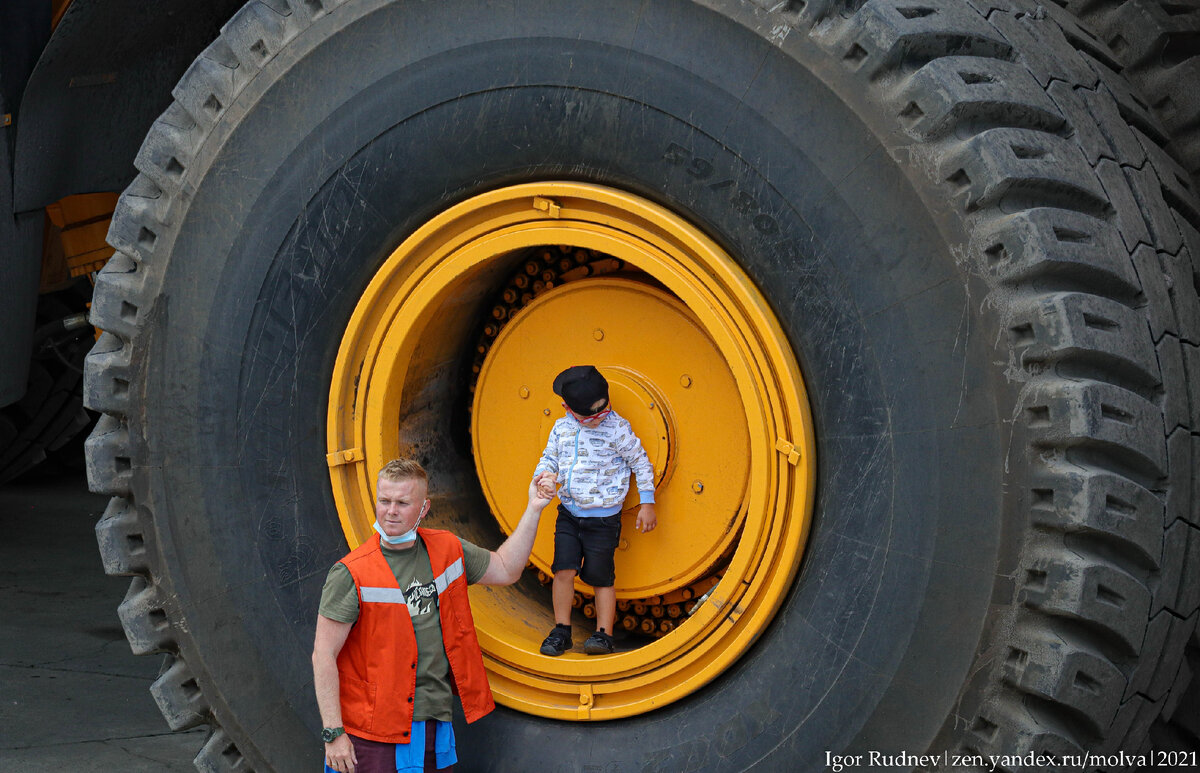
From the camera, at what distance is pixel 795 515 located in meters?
2.78

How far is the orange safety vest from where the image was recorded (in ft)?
9.98

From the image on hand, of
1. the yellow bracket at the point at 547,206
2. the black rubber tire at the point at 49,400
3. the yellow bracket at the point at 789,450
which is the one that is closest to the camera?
the yellow bracket at the point at 789,450

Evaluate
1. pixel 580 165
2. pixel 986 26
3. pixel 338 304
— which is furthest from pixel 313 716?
pixel 986 26

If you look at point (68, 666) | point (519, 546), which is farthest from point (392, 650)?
point (68, 666)

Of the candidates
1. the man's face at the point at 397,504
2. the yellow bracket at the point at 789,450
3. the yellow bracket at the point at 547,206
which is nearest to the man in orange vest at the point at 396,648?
the man's face at the point at 397,504

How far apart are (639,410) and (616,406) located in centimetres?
7

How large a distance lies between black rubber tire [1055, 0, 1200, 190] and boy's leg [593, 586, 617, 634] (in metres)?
1.93

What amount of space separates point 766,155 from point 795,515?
833 millimetres

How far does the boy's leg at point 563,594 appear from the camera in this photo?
3342 millimetres

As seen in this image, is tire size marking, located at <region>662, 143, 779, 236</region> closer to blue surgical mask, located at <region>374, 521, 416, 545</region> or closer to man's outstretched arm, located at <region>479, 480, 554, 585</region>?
man's outstretched arm, located at <region>479, 480, 554, 585</region>

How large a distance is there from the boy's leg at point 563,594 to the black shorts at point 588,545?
24mm

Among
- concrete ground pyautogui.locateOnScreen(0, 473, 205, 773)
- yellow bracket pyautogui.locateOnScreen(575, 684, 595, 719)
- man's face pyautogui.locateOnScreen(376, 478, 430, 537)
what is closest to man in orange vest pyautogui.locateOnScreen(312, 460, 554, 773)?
man's face pyautogui.locateOnScreen(376, 478, 430, 537)

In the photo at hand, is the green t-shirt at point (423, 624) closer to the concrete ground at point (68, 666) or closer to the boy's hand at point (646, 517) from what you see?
the boy's hand at point (646, 517)

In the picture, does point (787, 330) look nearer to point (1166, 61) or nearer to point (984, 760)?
point (984, 760)
